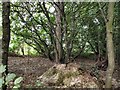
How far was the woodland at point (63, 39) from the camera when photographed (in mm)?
3748

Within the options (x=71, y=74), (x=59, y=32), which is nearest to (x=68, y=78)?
(x=71, y=74)

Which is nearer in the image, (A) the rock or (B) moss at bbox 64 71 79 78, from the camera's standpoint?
(A) the rock

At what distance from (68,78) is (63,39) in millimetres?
1372

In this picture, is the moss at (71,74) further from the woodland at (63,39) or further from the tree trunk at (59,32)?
the tree trunk at (59,32)

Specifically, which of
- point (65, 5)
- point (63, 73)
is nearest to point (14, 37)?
point (65, 5)

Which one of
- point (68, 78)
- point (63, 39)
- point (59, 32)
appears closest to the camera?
point (68, 78)

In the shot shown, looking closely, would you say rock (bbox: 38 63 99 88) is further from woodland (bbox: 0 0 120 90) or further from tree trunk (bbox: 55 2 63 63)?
tree trunk (bbox: 55 2 63 63)

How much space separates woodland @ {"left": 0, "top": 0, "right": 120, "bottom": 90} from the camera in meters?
3.75

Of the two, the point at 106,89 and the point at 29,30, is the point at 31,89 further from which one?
the point at 29,30

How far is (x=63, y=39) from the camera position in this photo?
5.40 metres

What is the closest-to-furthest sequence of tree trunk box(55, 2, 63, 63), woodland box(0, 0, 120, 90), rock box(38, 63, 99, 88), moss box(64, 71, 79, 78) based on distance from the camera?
woodland box(0, 0, 120, 90) < rock box(38, 63, 99, 88) < moss box(64, 71, 79, 78) < tree trunk box(55, 2, 63, 63)

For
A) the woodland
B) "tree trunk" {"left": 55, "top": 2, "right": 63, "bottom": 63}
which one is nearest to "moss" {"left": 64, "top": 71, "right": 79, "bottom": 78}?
the woodland

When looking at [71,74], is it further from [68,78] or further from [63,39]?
[63,39]

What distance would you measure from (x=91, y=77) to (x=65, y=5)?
1871 mm
